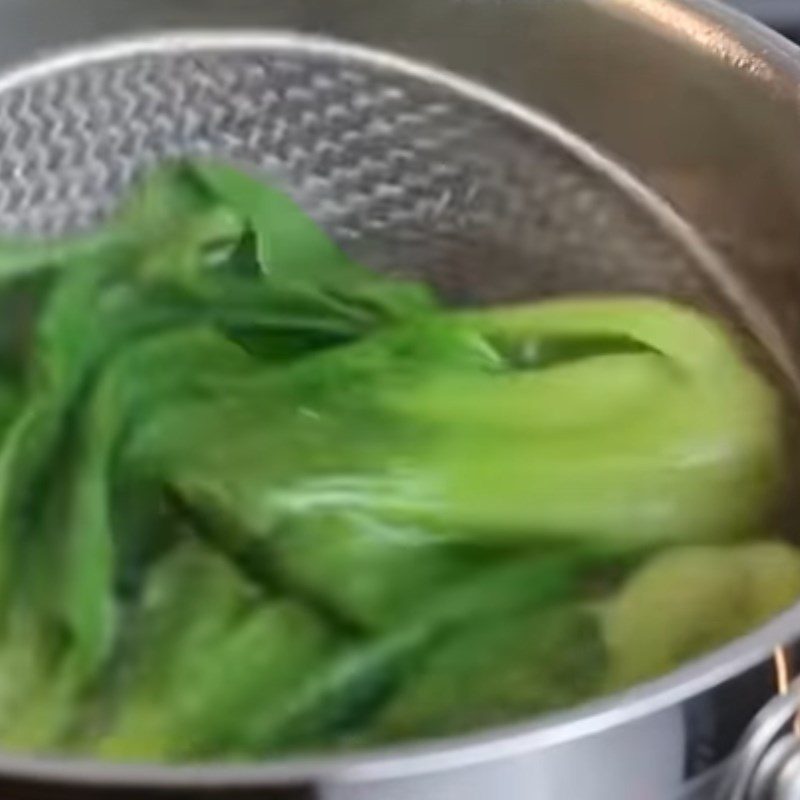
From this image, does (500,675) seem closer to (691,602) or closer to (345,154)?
(691,602)

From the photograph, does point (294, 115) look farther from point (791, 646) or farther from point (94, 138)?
point (791, 646)

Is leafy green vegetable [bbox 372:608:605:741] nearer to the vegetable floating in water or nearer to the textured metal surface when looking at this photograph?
the vegetable floating in water

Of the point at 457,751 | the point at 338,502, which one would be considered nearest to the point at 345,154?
the point at 338,502

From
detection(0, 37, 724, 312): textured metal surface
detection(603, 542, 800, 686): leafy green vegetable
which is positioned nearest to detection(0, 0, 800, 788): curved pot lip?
detection(603, 542, 800, 686): leafy green vegetable

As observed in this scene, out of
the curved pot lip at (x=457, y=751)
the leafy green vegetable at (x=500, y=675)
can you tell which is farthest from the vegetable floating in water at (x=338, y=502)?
the curved pot lip at (x=457, y=751)

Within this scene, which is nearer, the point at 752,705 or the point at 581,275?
the point at 752,705

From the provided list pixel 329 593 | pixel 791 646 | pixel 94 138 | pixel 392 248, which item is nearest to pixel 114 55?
pixel 94 138

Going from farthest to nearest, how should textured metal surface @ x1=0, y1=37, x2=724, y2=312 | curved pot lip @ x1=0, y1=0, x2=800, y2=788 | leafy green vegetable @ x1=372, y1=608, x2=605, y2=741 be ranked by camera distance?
textured metal surface @ x1=0, y1=37, x2=724, y2=312
leafy green vegetable @ x1=372, y1=608, x2=605, y2=741
curved pot lip @ x1=0, y1=0, x2=800, y2=788
